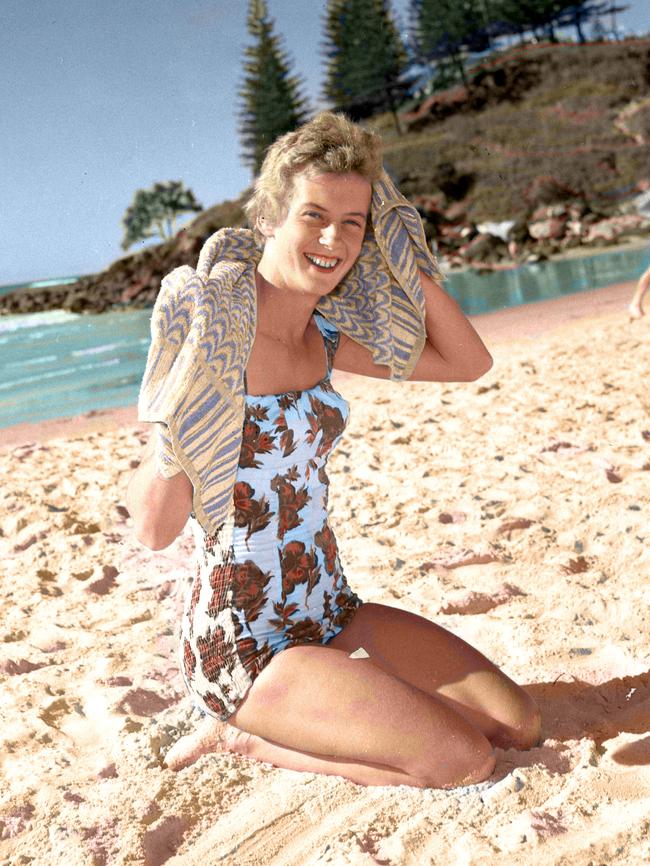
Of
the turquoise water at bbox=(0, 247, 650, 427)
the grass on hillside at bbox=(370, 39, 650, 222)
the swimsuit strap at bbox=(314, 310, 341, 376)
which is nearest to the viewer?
the swimsuit strap at bbox=(314, 310, 341, 376)

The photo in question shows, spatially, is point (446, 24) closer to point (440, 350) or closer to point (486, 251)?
point (486, 251)

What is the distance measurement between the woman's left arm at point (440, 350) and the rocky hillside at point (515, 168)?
952 inches

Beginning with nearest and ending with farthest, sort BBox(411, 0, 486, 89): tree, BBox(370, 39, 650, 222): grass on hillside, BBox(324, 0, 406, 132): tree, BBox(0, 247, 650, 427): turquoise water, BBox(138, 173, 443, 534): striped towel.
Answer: BBox(138, 173, 443, 534): striped towel < BBox(0, 247, 650, 427): turquoise water < BBox(370, 39, 650, 222): grass on hillside < BBox(324, 0, 406, 132): tree < BBox(411, 0, 486, 89): tree

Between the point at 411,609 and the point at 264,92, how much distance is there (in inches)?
2119

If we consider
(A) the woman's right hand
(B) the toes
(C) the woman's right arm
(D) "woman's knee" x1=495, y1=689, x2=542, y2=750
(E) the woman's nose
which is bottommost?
(D) "woman's knee" x1=495, y1=689, x2=542, y2=750

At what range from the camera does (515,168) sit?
45688 mm

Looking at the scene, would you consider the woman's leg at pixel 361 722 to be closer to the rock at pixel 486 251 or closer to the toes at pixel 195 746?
the toes at pixel 195 746

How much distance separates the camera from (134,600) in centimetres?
323

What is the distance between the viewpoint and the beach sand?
1.79 meters

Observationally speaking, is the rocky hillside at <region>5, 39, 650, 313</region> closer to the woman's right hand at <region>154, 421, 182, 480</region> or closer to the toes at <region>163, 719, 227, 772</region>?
the toes at <region>163, 719, 227, 772</region>

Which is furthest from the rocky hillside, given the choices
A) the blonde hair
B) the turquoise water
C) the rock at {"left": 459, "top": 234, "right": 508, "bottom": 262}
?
the blonde hair

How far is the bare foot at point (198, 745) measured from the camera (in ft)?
6.94

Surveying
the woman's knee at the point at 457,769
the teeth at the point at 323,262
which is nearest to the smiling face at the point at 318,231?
the teeth at the point at 323,262

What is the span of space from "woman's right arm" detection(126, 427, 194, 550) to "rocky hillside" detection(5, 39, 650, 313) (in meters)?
25.0
